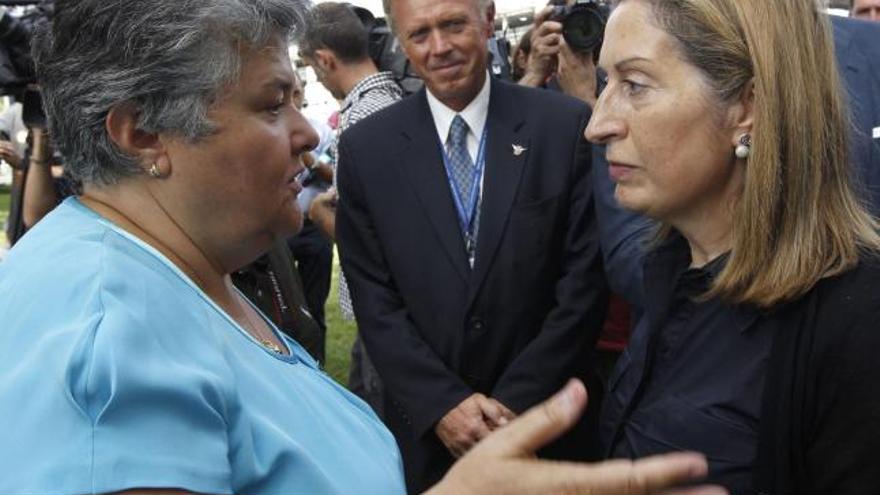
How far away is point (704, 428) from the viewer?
5.98 feet

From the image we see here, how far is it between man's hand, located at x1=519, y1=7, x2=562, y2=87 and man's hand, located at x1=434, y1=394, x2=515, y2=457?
1517 mm

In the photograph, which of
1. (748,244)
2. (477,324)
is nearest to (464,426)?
(477,324)

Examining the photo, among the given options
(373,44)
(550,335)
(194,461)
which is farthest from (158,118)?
(373,44)

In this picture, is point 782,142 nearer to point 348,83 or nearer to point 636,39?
point 636,39

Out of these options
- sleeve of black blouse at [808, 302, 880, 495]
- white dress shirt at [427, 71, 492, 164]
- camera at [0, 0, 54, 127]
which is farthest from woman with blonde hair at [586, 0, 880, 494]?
camera at [0, 0, 54, 127]

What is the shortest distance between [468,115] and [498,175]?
0.26 m

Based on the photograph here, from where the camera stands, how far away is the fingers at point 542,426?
1188 millimetres

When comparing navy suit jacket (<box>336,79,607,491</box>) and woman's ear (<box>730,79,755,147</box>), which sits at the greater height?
woman's ear (<box>730,79,755,147</box>)

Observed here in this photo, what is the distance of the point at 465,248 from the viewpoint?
315cm

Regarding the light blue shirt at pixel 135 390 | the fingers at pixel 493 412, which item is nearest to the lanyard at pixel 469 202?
the fingers at pixel 493 412

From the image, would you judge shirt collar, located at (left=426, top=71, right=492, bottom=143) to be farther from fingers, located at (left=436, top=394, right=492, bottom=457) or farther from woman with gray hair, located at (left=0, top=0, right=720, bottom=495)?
woman with gray hair, located at (left=0, top=0, right=720, bottom=495)

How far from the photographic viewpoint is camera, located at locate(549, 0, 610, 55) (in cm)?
Result: 335

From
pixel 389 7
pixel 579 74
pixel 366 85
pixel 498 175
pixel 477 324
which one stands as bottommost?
pixel 477 324

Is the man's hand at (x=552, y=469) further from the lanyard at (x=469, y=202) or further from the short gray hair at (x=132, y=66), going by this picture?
the lanyard at (x=469, y=202)
